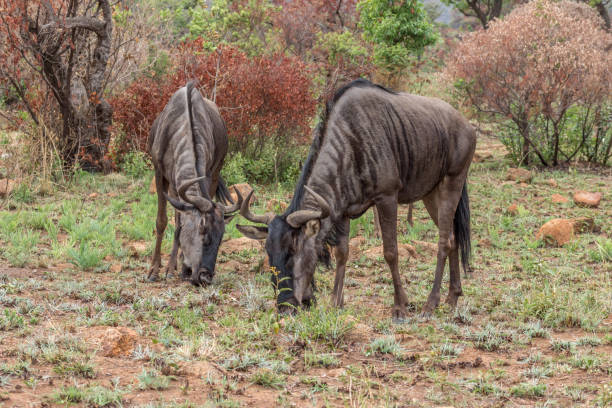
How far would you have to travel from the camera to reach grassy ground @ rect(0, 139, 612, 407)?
11.3 ft

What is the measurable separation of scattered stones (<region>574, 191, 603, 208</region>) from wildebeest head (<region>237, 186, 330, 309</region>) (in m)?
5.95

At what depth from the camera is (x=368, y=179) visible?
17.1 ft

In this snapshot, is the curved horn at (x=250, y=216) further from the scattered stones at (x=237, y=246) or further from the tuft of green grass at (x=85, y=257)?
the scattered stones at (x=237, y=246)

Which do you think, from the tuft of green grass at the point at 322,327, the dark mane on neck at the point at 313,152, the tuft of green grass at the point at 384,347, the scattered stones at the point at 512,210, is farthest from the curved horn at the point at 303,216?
the scattered stones at the point at 512,210

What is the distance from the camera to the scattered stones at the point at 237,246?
7492mm

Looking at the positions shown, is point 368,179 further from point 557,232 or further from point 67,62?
point 67,62

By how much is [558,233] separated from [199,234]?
14.4 ft

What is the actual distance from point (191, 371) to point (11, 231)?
4.62m

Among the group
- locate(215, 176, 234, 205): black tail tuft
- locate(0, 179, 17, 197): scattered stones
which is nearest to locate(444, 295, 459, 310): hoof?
locate(215, 176, 234, 205): black tail tuft

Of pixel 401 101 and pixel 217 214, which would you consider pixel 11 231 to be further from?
pixel 401 101

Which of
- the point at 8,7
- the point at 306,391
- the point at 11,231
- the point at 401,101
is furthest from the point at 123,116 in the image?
the point at 306,391

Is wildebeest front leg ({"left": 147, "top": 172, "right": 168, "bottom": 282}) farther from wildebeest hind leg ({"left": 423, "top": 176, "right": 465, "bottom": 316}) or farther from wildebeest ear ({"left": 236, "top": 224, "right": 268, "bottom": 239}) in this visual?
wildebeest hind leg ({"left": 423, "top": 176, "right": 465, "bottom": 316})

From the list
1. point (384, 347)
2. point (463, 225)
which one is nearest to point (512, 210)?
point (463, 225)

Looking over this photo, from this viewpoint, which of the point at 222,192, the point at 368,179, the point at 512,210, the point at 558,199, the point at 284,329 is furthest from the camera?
the point at 558,199
